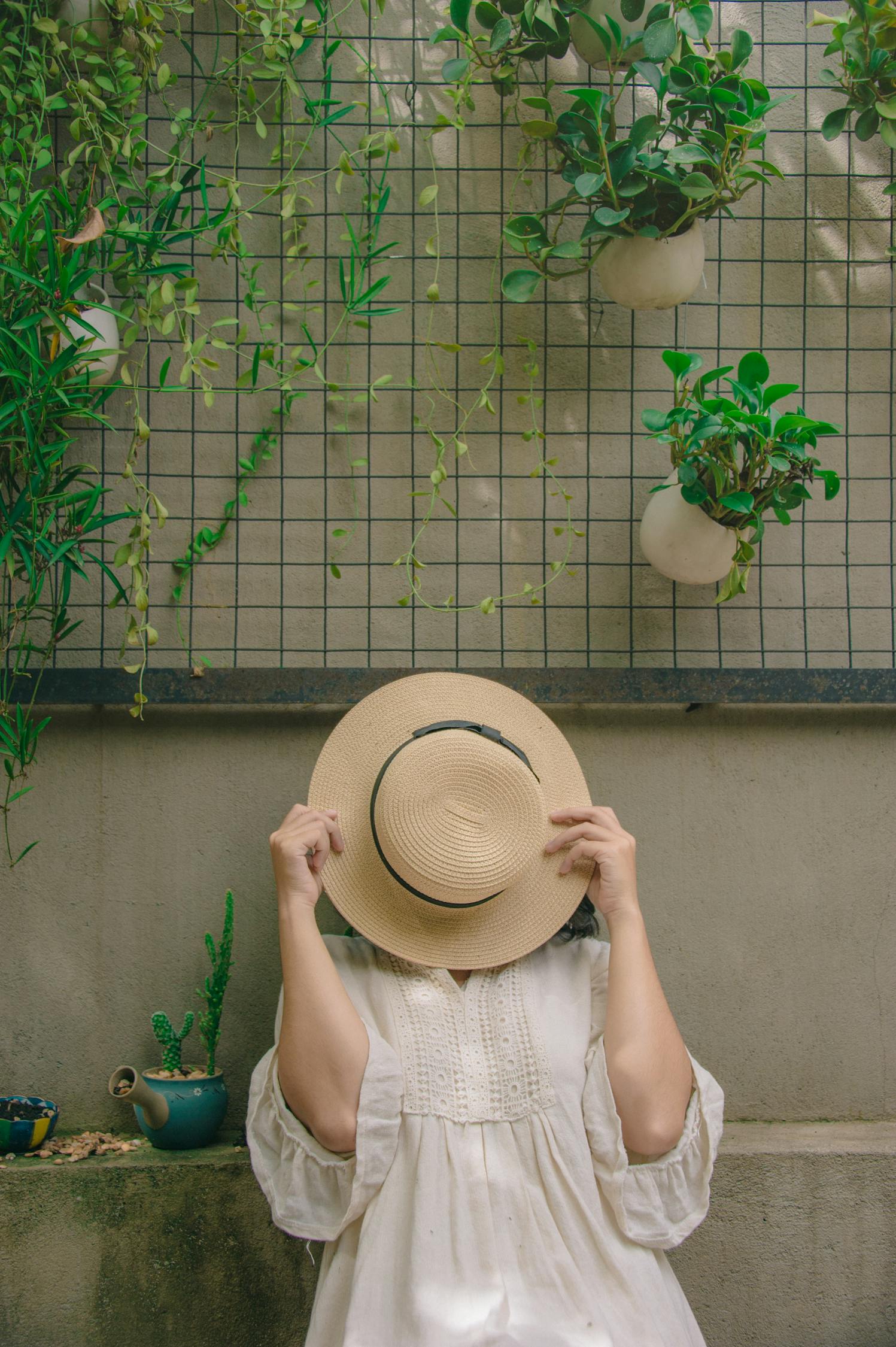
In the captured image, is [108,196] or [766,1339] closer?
[108,196]

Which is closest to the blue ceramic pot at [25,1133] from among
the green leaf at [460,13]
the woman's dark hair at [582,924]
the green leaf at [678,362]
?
the woman's dark hair at [582,924]

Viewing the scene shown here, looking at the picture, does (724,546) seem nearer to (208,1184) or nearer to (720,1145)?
(720,1145)

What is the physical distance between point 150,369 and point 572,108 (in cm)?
92

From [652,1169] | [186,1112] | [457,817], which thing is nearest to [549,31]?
[457,817]

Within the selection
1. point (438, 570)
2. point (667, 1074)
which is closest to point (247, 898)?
point (438, 570)

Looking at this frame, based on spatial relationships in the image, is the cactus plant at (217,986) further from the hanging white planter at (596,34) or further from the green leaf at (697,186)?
the hanging white planter at (596,34)

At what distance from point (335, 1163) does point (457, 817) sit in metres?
0.51

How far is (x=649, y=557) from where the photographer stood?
1.86 meters

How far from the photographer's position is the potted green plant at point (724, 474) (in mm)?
1684

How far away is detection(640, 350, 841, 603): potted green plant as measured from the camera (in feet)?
5.52

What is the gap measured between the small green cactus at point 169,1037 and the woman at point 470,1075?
351 millimetres

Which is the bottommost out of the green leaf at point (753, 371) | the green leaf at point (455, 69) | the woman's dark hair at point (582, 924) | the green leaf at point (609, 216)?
the woman's dark hair at point (582, 924)

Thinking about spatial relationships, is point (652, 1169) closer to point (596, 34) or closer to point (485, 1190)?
point (485, 1190)

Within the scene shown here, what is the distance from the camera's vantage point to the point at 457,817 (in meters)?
1.49
